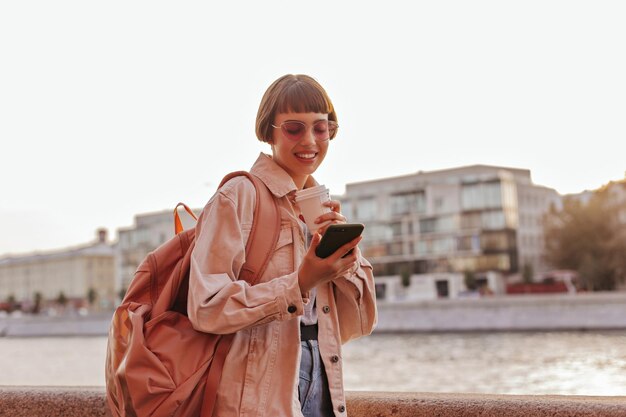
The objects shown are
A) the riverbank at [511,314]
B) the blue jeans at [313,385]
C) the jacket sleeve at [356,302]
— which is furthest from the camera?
the riverbank at [511,314]

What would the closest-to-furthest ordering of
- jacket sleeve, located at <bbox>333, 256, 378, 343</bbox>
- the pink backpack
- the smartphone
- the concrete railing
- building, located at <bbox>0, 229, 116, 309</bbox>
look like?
the smartphone, the pink backpack, jacket sleeve, located at <bbox>333, 256, 378, 343</bbox>, the concrete railing, building, located at <bbox>0, 229, 116, 309</bbox>

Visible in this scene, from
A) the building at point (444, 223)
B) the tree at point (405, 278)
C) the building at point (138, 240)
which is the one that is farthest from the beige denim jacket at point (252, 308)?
the building at point (138, 240)

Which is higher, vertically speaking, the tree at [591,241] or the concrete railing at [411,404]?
the tree at [591,241]

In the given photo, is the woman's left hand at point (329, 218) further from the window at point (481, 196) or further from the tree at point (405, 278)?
the window at point (481, 196)

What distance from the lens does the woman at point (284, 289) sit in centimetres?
207

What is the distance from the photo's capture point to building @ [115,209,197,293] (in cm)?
9116

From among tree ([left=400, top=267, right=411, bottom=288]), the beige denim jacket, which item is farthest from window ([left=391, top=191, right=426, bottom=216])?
the beige denim jacket

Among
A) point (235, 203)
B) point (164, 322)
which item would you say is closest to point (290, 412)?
point (164, 322)

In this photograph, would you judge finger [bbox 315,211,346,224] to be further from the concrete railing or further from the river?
the river

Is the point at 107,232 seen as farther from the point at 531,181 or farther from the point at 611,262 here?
the point at 611,262

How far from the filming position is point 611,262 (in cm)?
6025

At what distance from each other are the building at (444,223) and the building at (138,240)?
22.1m

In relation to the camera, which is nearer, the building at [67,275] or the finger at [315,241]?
the finger at [315,241]

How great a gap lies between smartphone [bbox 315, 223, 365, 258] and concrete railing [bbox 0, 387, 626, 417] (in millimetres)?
1300
